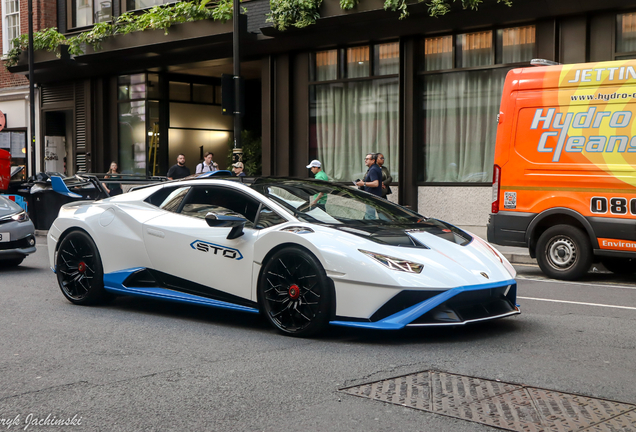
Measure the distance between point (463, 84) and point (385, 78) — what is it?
201cm

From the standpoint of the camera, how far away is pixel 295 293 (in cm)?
584

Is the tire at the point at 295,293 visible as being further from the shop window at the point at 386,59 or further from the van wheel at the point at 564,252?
the shop window at the point at 386,59

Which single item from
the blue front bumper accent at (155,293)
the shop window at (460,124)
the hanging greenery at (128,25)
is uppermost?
the hanging greenery at (128,25)

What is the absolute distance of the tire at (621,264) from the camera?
10.7m

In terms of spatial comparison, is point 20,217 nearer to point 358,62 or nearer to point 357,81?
point 357,81

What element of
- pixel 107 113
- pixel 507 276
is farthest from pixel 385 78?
pixel 507 276

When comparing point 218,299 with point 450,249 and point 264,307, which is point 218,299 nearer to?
point 264,307

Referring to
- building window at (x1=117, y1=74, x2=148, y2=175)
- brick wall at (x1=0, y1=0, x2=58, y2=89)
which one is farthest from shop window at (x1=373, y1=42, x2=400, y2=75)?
brick wall at (x1=0, y1=0, x2=58, y2=89)

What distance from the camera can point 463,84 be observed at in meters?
16.6

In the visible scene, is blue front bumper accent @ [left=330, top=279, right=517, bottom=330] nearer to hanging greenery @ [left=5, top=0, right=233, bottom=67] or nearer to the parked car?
the parked car

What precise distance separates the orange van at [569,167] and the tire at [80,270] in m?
Answer: 5.75

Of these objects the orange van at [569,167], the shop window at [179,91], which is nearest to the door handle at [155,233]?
the orange van at [569,167]

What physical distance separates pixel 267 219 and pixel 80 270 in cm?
237

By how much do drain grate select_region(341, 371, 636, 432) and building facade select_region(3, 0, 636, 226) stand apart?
1182 centimetres
